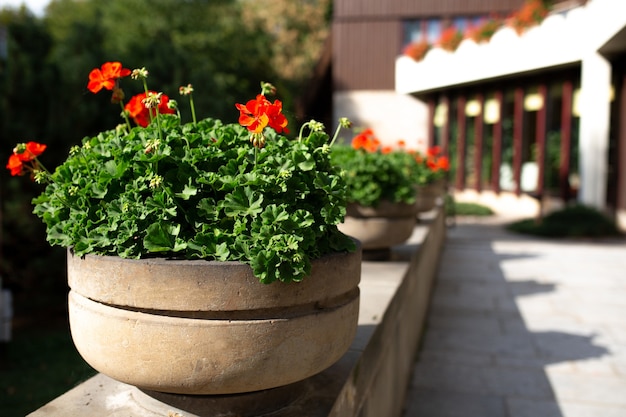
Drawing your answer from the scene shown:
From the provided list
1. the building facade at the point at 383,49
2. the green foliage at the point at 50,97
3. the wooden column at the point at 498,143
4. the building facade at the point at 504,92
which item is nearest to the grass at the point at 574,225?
the building facade at the point at 504,92

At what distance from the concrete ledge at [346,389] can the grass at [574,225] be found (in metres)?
8.78

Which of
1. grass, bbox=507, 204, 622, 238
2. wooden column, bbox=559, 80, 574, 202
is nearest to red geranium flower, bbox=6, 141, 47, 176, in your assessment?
grass, bbox=507, 204, 622, 238

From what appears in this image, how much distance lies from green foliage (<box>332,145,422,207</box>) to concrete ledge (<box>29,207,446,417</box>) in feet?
1.68

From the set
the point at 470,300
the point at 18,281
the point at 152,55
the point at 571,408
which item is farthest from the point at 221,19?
the point at 571,408

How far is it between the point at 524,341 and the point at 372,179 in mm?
1952

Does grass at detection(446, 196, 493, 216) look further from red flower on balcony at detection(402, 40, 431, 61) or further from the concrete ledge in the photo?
the concrete ledge

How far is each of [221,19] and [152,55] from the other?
17.5m

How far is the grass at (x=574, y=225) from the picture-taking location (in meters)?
11.9

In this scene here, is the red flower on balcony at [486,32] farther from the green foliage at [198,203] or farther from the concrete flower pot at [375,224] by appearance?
the green foliage at [198,203]

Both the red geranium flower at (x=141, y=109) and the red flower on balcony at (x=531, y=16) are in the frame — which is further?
the red flower on balcony at (x=531, y=16)

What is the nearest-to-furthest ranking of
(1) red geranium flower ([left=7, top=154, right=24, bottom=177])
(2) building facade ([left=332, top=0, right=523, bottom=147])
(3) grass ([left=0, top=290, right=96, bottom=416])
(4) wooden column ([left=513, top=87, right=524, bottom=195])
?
(1) red geranium flower ([left=7, top=154, right=24, bottom=177])
(3) grass ([left=0, top=290, right=96, bottom=416])
(4) wooden column ([left=513, top=87, right=524, bottom=195])
(2) building facade ([left=332, top=0, right=523, bottom=147])

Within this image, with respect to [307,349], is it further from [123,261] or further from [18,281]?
[18,281]

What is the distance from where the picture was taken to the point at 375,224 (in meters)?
4.39

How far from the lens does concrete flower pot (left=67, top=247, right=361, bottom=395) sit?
1.68m
